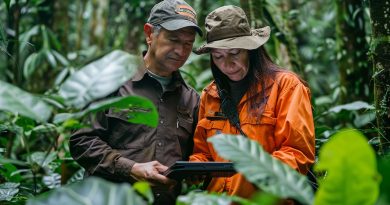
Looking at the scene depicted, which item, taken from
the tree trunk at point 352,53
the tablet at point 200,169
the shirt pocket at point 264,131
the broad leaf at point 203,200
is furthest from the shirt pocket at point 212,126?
the tree trunk at point 352,53

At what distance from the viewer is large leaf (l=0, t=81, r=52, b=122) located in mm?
1268

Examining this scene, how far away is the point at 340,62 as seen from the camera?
383 centimetres

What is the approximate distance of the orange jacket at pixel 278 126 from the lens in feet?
6.55

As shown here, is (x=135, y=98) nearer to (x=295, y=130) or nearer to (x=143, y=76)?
(x=295, y=130)

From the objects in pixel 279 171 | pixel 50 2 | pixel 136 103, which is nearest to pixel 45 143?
pixel 50 2

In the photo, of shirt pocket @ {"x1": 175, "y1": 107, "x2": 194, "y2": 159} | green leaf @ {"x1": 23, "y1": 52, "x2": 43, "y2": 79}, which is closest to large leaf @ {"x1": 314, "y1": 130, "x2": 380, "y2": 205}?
shirt pocket @ {"x1": 175, "y1": 107, "x2": 194, "y2": 159}

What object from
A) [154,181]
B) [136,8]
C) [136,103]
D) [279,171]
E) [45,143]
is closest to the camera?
[279,171]

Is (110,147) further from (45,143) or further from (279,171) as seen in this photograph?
(45,143)

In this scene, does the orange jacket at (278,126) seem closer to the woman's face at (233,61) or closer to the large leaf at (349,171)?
the woman's face at (233,61)

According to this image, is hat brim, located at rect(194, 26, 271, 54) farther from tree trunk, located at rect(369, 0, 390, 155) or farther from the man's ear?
tree trunk, located at rect(369, 0, 390, 155)

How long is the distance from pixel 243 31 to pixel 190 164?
0.70 metres

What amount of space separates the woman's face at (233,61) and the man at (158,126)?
29 centimetres

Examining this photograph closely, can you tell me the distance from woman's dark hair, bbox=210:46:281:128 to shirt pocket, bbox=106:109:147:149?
1.42 feet

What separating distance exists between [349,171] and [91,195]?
0.55m
